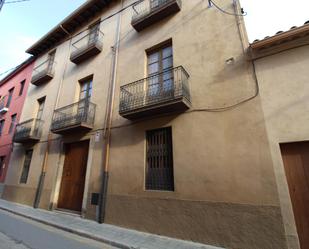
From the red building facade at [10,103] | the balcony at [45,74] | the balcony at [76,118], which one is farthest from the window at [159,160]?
the red building facade at [10,103]

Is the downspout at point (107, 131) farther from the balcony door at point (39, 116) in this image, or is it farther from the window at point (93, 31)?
the balcony door at point (39, 116)

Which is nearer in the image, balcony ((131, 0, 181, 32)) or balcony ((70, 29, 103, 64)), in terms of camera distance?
balcony ((131, 0, 181, 32))

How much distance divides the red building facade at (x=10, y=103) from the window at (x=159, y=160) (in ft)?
36.7

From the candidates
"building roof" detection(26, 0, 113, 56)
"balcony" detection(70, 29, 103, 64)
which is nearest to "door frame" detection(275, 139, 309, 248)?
"balcony" detection(70, 29, 103, 64)

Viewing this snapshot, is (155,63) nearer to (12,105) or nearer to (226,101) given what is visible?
(226,101)

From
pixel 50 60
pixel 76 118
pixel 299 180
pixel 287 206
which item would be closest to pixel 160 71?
pixel 76 118

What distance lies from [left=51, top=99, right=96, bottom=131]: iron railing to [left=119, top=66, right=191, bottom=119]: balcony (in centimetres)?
197

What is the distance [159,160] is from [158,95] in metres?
2.10

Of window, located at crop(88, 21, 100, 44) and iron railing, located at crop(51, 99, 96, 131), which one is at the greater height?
window, located at crop(88, 21, 100, 44)

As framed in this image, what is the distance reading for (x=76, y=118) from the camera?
7699 millimetres

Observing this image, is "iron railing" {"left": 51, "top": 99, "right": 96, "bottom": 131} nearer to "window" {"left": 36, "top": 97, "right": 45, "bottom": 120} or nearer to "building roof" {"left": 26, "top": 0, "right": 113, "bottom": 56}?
"window" {"left": 36, "top": 97, "right": 45, "bottom": 120}

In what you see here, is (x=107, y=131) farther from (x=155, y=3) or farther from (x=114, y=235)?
(x=155, y=3)

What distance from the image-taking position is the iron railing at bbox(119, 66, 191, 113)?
5.29 meters

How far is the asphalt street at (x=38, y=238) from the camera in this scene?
13.6ft
